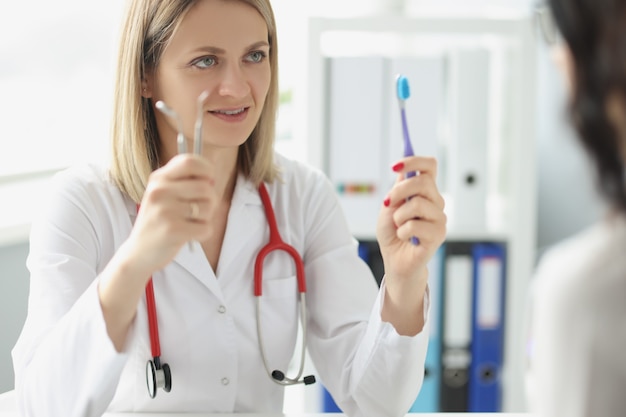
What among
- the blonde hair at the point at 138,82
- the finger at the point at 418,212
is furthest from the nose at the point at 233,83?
the finger at the point at 418,212

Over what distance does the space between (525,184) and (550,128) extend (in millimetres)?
936

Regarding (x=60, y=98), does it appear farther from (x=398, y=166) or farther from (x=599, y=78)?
(x=599, y=78)

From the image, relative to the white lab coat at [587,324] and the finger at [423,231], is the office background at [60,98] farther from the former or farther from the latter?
the white lab coat at [587,324]

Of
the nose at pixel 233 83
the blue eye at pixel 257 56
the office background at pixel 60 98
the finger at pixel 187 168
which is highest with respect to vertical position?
the office background at pixel 60 98

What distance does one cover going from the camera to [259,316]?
4.95 ft

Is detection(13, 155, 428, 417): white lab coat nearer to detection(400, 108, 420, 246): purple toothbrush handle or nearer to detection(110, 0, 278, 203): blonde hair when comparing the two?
detection(110, 0, 278, 203): blonde hair

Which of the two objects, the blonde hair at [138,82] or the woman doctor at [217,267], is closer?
the woman doctor at [217,267]

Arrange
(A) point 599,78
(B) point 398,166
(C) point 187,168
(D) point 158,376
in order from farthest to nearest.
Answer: (D) point 158,376
(B) point 398,166
(C) point 187,168
(A) point 599,78

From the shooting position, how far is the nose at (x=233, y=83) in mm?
1429

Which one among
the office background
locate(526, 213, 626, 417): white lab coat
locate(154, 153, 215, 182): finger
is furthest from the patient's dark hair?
the office background

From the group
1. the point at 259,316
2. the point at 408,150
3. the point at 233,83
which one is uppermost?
the point at 233,83

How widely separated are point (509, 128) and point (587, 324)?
180 cm

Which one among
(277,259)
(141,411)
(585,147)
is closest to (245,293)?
(277,259)

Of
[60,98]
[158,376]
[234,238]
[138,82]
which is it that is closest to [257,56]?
[138,82]
